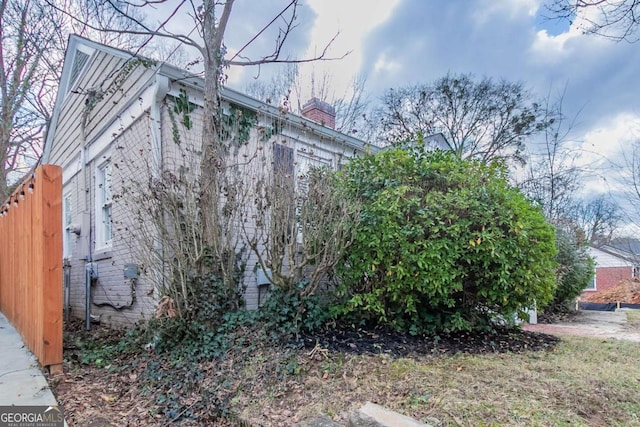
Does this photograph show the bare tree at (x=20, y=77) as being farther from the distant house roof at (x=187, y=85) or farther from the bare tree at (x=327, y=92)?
the bare tree at (x=327, y=92)

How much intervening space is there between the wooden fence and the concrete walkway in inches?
4.5

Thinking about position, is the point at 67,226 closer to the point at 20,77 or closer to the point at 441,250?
the point at 20,77

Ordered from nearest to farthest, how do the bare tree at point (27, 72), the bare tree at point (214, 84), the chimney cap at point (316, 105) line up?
the bare tree at point (214, 84) → the chimney cap at point (316, 105) → the bare tree at point (27, 72)

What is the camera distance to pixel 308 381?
319 cm

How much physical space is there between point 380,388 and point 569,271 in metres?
→ 7.69

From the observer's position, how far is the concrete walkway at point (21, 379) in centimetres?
314

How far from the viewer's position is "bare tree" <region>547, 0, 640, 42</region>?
382 centimetres

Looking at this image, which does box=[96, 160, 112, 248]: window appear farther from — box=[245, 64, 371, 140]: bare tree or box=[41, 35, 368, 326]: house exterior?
box=[245, 64, 371, 140]: bare tree

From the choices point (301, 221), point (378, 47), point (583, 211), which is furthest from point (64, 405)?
point (583, 211)

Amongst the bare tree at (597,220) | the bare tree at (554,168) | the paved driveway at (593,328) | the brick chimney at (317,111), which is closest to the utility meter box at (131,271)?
the brick chimney at (317,111)

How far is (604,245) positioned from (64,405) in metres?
29.3

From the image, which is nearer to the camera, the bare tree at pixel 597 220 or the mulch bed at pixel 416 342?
the mulch bed at pixel 416 342

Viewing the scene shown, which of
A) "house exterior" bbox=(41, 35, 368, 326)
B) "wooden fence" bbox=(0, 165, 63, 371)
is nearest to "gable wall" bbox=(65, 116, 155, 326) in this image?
"house exterior" bbox=(41, 35, 368, 326)

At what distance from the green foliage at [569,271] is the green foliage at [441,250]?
4797 mm
